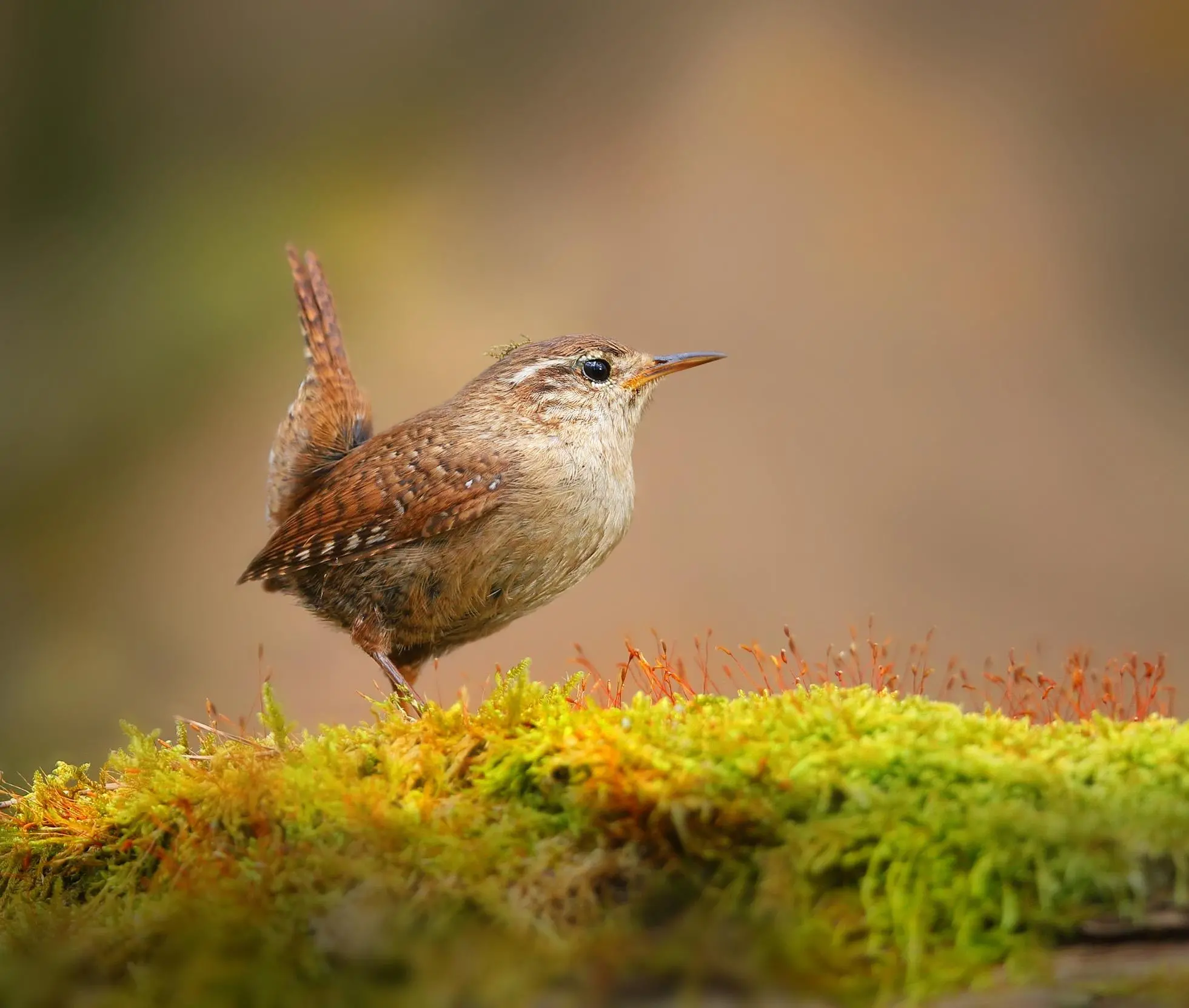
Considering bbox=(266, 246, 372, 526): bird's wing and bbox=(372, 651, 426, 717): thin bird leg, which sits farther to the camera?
bbox=(266, 246, 372, 526): bird's wing

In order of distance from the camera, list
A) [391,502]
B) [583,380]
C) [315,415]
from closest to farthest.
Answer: [391,502] → [583,380] → [315,415]

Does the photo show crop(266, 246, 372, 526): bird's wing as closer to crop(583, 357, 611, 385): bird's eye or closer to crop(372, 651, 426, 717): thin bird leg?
crop(372, 651, 426, 717): thin bird leg

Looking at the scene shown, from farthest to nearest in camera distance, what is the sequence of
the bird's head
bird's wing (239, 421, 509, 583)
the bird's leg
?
the bird's head
the bird's leg
bird's wing (239, 421, 509, 583)

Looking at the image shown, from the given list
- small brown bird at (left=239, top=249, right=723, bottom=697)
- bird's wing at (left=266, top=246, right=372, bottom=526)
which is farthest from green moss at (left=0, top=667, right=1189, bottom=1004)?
bird's wing at (left=266, top=246, right=372, bottom=526)

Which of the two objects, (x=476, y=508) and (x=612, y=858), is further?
(x=476, y=508)

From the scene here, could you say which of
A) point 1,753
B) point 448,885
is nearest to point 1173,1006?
point 448,885

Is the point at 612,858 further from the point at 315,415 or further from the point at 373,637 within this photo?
the point at 315,415

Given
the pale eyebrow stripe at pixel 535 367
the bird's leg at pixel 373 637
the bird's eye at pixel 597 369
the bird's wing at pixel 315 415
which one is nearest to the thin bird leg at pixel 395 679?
the bird's leg at pixel 373 637

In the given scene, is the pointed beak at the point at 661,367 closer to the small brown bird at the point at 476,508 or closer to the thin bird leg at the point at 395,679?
the small brown bird at the point at 476,508

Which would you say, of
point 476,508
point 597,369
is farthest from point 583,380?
point 476,508
